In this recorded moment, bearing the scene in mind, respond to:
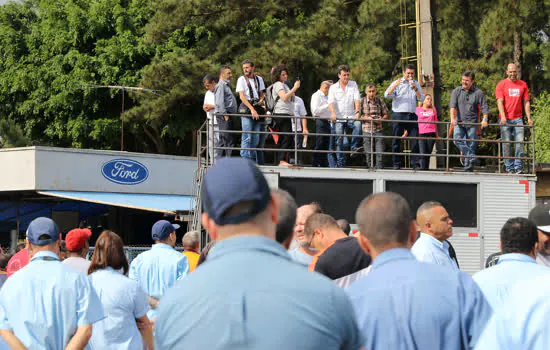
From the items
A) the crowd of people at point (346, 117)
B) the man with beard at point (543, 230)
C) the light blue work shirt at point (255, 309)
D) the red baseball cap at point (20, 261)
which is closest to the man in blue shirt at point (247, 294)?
the light blue work shirt at point (255, 309)

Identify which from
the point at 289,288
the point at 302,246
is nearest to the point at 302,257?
the point at 302,246

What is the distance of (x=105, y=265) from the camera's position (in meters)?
6.32

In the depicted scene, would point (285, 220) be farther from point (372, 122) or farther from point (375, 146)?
point (375, 146)

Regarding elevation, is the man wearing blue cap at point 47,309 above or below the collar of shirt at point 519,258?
below

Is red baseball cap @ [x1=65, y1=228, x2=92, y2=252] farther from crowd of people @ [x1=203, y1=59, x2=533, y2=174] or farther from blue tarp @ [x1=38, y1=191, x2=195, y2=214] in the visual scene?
blue tarp @ [x1=38, y1=191, x2=195, y2=214]

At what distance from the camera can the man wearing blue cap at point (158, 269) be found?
789 centimetres

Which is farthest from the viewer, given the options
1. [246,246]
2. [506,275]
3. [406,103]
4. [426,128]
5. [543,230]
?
[426,128]

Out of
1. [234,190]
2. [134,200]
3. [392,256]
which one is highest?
[234,190]

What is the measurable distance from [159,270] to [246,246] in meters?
5.77

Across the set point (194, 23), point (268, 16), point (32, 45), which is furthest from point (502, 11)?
point (32, 45)

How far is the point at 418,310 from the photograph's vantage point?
3383mm

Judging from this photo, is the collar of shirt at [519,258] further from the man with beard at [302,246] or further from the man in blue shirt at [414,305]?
the man with beard at [302,246]

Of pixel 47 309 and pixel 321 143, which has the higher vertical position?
pixel 321 143

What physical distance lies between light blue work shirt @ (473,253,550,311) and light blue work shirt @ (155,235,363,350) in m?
2.05
